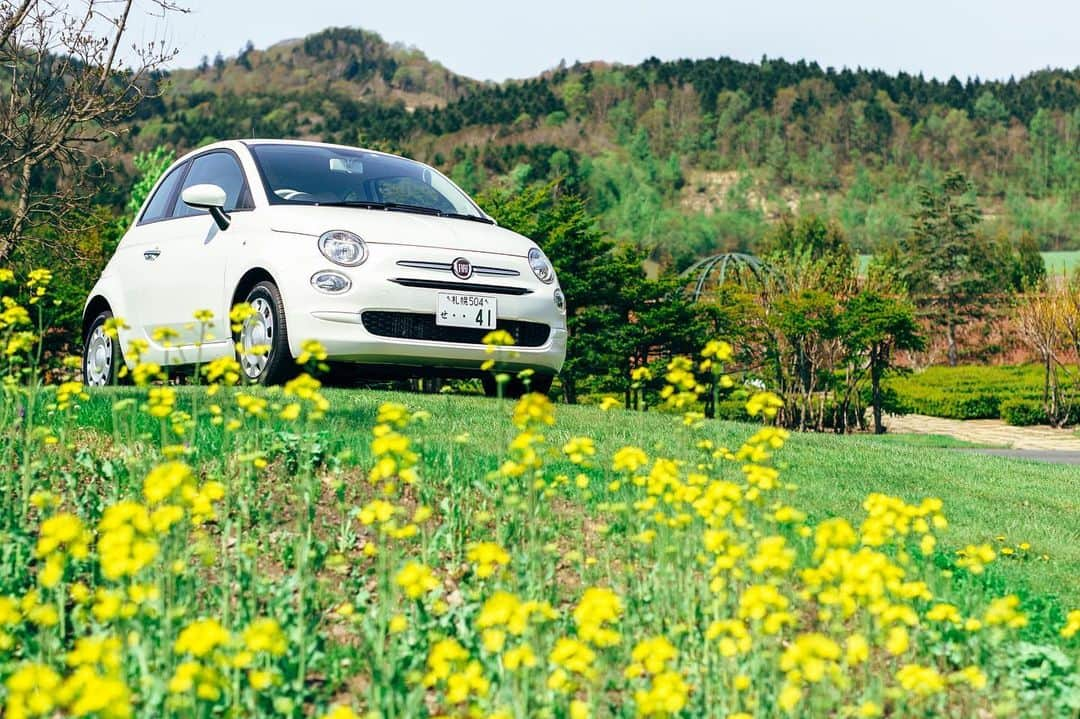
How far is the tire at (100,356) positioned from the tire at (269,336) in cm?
176

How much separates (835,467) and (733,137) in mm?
135833

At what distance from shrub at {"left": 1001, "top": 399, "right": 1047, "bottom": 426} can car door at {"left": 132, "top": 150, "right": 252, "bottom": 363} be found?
22.9 m

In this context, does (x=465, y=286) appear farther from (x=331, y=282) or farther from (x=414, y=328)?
(x=331, y=282)

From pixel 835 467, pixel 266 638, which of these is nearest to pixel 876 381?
pixel 835 467

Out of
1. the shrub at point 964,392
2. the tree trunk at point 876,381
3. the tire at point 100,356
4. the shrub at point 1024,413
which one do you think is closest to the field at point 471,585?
the tire at point 100,356

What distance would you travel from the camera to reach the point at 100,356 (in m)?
9.34

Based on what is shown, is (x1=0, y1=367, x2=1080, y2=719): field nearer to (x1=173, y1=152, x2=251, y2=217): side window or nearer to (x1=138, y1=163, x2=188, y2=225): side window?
(x1=173, y1=152, x2=251, y2=217): side window

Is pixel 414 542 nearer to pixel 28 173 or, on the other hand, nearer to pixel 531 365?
pixel 531 365

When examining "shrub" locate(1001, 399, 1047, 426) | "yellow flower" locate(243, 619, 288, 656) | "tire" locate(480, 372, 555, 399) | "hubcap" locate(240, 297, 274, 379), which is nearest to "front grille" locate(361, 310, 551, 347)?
"hubcap" locate(240, 297, 274, 379)

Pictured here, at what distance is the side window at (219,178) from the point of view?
8.21 metres

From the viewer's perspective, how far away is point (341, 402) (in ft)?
24.8

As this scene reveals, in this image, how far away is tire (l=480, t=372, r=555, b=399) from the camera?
887 cm

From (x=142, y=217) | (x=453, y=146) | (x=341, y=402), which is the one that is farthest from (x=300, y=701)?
(x=453, y=146)

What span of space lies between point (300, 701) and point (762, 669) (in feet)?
4.37
